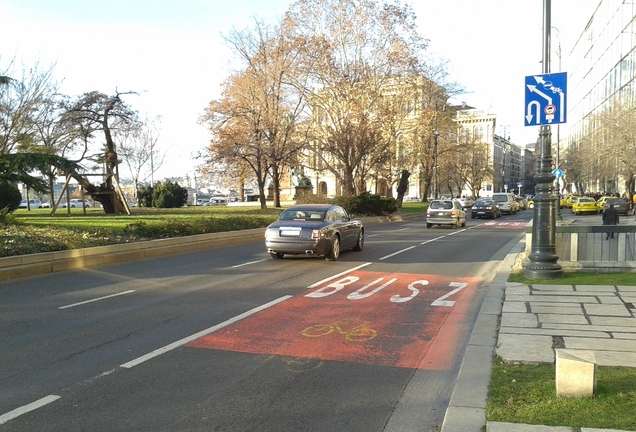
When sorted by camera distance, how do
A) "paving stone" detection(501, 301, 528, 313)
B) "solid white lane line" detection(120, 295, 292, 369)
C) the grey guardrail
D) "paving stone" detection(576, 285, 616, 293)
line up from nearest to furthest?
"solid white lane line" detection(120, 295, 292, 369), "paving stone" detection(501, 301, 528, 313), "paving stone" detection(576, 285, 616, 293), the grey guardrail

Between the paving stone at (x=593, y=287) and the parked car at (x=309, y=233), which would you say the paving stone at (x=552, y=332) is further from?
the parked car at (x=309, y=233)

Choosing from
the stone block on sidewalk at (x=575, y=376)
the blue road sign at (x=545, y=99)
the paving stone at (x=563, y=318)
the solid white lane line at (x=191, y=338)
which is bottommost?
the solid white lane line at (x=191, y=338)

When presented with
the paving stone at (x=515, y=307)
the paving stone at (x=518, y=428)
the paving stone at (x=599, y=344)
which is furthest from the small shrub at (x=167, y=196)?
the paving stone at (x=518, y=428)

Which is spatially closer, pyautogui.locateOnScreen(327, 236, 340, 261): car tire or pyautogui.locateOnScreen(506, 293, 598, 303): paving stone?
pyautogui.locateOnScreen(506, 293, 598, 303): paving stone

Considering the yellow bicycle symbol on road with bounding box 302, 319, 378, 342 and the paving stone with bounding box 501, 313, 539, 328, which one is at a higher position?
the paving stone with bounding box 501, 313, 539, 328

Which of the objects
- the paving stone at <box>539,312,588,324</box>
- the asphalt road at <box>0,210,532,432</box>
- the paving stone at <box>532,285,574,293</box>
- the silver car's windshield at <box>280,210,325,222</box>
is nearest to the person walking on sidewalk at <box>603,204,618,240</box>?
the asphalt road at <box>0,210,532,432</box>

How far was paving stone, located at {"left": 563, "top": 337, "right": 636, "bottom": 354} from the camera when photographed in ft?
17.7

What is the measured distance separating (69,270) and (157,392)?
9013 millimetres

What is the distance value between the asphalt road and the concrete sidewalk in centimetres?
27

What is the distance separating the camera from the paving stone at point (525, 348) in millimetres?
5148

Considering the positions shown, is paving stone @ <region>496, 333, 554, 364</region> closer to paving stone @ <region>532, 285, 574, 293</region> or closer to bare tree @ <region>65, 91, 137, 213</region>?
paving stone @ <region>532, 285, 574, 293</region>

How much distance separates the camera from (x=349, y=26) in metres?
37.8

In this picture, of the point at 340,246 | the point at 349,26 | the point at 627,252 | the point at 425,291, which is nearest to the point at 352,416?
the point at 425,291

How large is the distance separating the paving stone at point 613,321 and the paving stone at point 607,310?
0.20 meters
